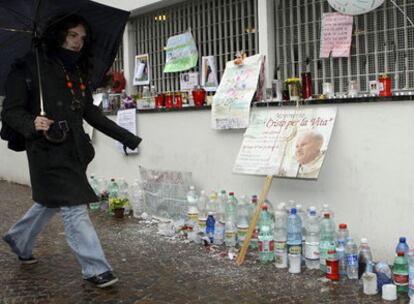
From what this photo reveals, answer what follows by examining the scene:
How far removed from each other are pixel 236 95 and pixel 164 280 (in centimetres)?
238

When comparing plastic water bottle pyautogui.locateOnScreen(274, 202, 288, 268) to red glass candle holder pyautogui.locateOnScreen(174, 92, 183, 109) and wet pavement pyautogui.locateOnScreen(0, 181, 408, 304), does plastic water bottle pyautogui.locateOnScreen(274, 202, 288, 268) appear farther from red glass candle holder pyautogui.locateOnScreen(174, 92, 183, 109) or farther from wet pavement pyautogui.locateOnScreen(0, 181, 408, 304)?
red glass candle holder pyautogui.locateOnScreen(174, 92, 183, 109)

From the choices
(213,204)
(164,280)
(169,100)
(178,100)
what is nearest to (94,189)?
(169,100)

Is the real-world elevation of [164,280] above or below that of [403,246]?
below

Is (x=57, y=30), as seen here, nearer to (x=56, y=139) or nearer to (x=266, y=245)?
(x=56, y=139)

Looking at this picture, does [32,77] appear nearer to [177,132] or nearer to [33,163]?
[33,163]

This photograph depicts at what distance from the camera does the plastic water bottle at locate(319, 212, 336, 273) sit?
4.62 m

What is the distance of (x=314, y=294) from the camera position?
423 centimetres

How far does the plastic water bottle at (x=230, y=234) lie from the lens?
5.59 metres

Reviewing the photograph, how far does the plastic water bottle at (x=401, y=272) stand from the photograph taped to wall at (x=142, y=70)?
17.5ft

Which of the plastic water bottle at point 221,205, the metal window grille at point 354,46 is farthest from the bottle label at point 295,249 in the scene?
the metal window grille at point 354,46

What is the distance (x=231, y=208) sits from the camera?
231 inches

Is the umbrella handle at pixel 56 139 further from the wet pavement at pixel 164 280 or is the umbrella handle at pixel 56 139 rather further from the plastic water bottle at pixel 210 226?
the plastic water bottle at pixel 210 226

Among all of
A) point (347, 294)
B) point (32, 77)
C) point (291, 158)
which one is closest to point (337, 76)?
point (291, 158)

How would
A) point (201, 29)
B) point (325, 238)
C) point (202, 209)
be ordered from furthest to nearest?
point (201, 29) → point (202, 209) → point (325, 238)
